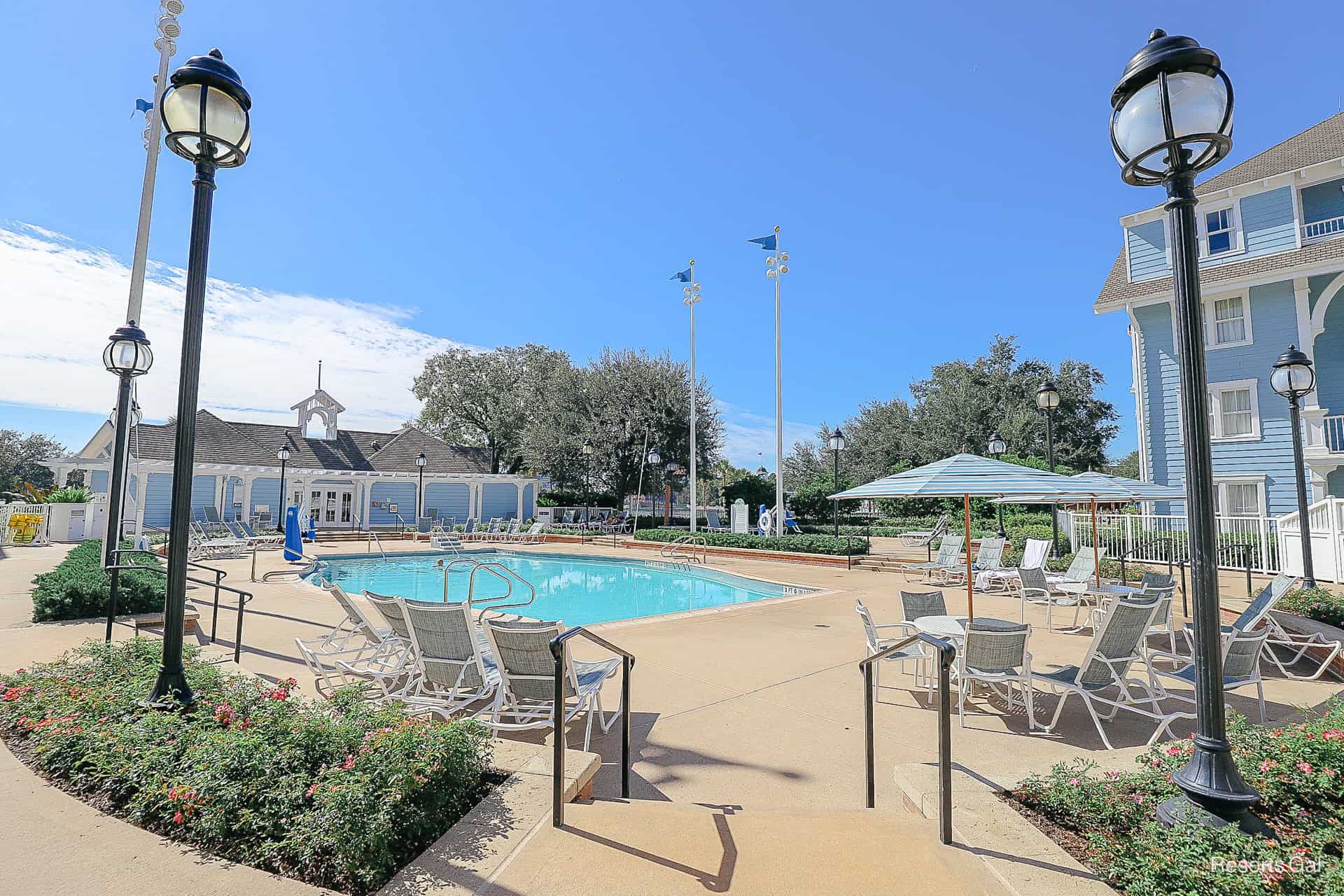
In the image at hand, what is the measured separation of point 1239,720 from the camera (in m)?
3.24

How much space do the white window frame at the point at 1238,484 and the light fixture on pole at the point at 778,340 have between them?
11.0 m

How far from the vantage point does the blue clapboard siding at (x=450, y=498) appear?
32750 mm

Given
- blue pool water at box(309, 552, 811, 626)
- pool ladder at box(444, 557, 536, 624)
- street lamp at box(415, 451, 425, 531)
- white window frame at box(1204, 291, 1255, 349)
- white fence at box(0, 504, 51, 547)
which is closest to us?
pool ladder at box(444, 557, 536, 624)

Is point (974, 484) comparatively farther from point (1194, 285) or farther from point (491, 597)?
point (491, 597)

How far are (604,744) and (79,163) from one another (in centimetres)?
1155

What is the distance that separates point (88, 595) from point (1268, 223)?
25.3 metres

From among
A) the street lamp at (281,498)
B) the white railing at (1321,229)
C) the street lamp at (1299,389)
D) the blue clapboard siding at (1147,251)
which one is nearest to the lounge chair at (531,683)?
the street lamp at (1299,389)

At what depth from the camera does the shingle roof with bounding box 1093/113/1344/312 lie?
1573 cm

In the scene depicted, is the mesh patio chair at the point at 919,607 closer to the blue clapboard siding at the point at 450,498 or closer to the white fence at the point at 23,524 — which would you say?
the white fence at the point at 23,524

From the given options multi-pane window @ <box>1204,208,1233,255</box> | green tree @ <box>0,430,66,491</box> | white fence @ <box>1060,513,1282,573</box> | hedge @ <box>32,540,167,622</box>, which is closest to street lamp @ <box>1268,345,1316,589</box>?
white fence @ <box>1060,513,1282,573</box>

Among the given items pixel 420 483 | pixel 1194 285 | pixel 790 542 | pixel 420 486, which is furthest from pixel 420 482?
pixel 1194 285

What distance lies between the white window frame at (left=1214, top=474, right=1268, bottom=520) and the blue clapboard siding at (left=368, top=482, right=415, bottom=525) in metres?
31.2

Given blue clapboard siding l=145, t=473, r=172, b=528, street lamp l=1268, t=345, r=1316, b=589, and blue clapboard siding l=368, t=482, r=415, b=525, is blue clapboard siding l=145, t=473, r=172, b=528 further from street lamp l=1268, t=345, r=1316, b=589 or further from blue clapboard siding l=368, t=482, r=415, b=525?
street lamp l=1268, t=345, r=1316, b=589

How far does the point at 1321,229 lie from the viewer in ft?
53.0
